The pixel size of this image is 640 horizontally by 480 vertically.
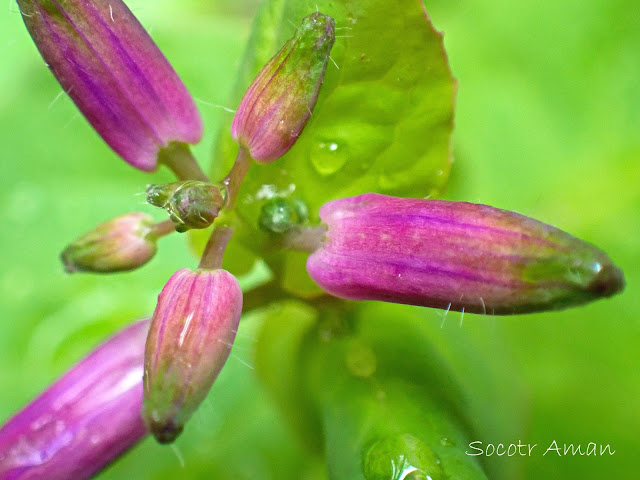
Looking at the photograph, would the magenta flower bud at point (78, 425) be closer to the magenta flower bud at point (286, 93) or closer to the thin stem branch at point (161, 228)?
Answer: the thin stem branch at point (161, 228)

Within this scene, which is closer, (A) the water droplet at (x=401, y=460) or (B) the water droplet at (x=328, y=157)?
(A) the water droplet at (x=401, y=460)

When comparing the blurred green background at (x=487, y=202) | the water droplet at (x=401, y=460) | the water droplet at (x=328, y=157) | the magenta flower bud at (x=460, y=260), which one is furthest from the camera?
the blurred green background at (x=487, y=202)

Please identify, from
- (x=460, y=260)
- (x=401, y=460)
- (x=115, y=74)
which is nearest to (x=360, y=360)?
(x=401, y=460)

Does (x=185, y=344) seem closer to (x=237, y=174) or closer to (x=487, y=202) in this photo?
(x=237, y=174)

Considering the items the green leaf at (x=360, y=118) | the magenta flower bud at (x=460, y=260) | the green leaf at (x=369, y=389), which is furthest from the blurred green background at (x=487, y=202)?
the magenta flower bud at (x=460, y=260)

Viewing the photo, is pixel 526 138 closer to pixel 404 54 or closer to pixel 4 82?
pixel 404 54
